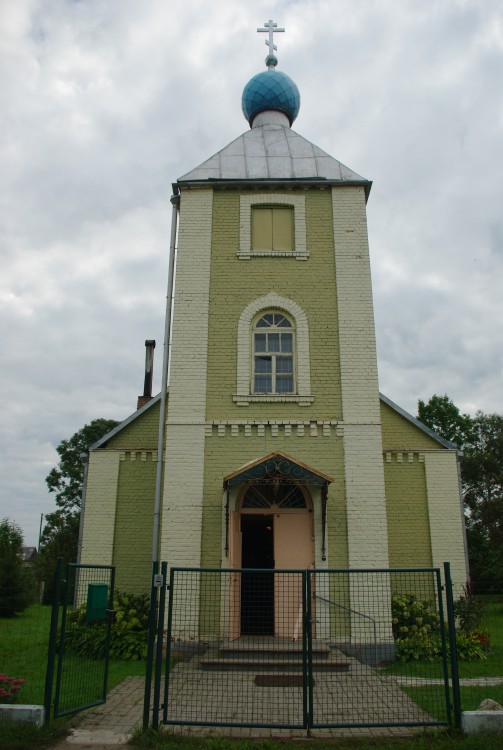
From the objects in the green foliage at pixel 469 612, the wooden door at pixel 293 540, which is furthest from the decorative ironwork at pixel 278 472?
the green foliage at pixel 469 612

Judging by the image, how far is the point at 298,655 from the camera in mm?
9070

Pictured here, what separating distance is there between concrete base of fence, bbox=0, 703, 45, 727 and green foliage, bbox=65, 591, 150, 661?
152 inches

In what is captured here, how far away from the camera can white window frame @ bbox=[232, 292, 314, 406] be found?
38.1ft

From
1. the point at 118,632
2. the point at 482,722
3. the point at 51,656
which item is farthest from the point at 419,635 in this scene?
the point at 51,656

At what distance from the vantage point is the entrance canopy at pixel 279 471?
34.2 ft

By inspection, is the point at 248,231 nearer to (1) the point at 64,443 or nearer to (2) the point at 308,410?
(2) the point at 308,410

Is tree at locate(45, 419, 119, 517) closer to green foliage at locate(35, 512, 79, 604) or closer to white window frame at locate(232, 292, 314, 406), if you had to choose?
green foliage at locate(35, 512, 79, 604)

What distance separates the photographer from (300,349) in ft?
39.3

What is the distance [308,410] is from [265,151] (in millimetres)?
6738

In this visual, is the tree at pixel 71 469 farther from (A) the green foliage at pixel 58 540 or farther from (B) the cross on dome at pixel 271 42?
(B) the cross on dome at pixel 271 42

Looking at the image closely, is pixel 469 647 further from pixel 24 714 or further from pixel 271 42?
pixel 271 42

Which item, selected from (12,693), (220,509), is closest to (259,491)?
(220,509)

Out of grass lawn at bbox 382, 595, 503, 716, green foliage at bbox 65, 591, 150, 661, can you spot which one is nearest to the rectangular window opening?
green foliage at bbox 65, 591, 150, 661

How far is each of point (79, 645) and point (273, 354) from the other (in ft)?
21.1
